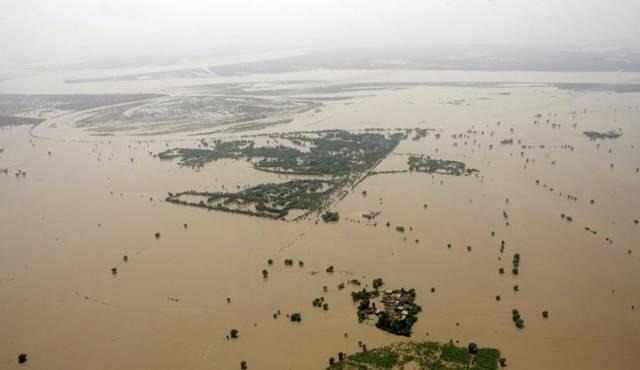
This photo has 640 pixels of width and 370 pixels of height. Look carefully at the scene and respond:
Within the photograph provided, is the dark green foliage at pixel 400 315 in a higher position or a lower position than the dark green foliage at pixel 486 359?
higher

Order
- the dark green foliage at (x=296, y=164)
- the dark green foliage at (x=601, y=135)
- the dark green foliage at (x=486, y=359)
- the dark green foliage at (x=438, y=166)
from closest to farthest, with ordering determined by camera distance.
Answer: the dark green foliage at (x=486, y=359)
the dark green foliage at (x=296, y=164)
the dark green foliage at (x=438, y=166)
the dark green foliage at (x=601, y=135)

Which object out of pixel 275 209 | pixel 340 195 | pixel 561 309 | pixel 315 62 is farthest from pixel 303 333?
pixel 315 62

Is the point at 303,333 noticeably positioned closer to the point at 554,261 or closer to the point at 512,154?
the point at 554,261

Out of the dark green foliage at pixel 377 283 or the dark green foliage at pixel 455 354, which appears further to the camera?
the dark green foliage at pixel 377 283

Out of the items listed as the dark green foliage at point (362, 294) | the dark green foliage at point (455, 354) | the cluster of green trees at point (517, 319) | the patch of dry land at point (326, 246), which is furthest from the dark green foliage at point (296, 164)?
the dark green foliage at point (455, 354)

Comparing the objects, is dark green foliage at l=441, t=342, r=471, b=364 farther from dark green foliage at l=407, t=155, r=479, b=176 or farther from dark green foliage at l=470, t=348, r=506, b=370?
dark green foliage at l=407, t=155, r=479, b=176

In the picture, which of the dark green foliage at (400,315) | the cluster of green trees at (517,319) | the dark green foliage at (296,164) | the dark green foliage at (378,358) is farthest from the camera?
the dark green foliage at (296,164)

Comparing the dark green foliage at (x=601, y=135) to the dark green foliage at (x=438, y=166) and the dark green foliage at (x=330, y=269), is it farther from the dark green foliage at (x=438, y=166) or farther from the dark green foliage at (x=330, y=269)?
the dark green foliage at (x=330, y=269)

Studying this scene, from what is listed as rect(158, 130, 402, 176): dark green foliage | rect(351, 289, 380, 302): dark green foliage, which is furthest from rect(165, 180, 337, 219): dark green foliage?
rect(351, 289, 380, 302): dark green foliage

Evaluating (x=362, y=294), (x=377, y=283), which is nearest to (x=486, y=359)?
(x=362, y=294)

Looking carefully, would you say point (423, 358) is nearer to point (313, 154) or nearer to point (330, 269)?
point (330, 269)
